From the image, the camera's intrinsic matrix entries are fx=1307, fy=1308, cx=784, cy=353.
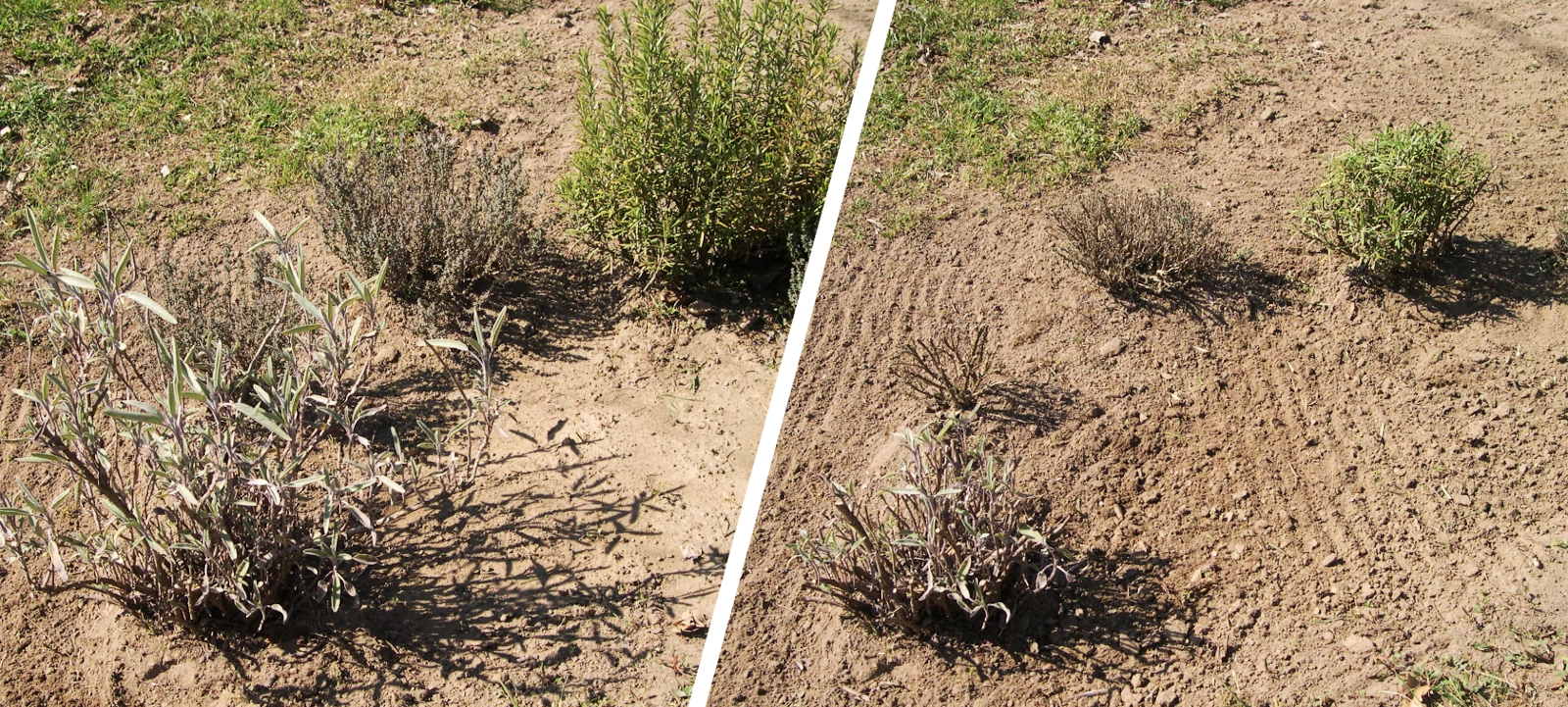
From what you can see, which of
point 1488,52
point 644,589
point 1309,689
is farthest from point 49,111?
point 1488,52

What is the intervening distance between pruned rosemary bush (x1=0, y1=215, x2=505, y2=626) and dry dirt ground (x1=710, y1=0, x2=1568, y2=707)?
4.11ft

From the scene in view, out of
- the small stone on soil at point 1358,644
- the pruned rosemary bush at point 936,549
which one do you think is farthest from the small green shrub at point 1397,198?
the pruned rosemary bush at point 936,549

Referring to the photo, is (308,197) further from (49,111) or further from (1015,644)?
(1015,644)

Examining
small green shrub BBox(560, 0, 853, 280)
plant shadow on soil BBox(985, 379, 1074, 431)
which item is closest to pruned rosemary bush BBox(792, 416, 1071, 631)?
plant shadow on soil BBox(985, 379, 1074, 431)

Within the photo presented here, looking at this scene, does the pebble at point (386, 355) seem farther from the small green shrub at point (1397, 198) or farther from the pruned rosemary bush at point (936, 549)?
the small green shrub at point (1397, 198)

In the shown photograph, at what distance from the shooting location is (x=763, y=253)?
5.45m

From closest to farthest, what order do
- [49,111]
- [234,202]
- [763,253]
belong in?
[763,253], [234,202], [49,111]

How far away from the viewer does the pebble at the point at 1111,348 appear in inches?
188

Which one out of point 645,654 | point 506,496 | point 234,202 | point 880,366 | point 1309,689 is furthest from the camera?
point 234,202

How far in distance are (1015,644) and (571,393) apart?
1957 mm

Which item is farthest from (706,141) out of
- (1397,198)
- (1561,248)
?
(1561,248)

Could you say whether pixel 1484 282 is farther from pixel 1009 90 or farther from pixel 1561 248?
pixel 1009 90

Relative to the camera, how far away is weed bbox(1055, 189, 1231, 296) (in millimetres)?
4930

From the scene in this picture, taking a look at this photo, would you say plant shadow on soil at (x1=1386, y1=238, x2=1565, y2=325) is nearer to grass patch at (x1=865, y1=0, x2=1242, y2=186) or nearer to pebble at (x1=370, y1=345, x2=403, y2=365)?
grass patch at (x1=865, y1=0, x2=1242, y2=186)
